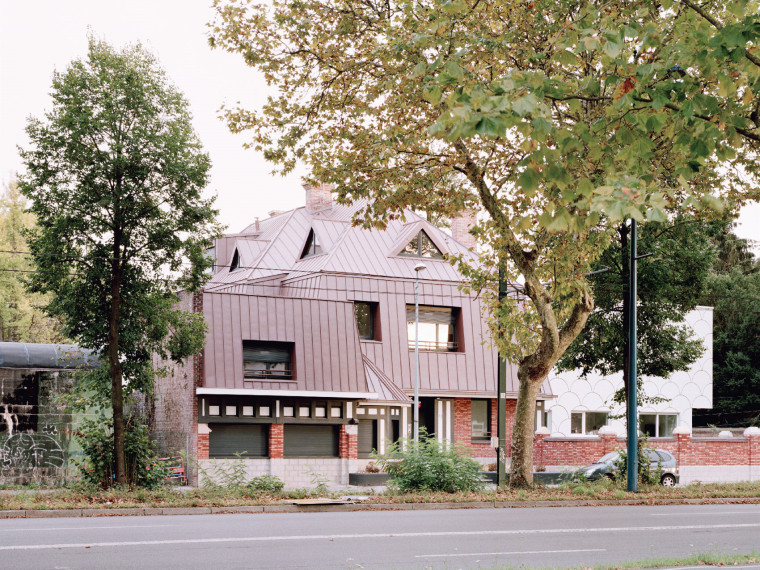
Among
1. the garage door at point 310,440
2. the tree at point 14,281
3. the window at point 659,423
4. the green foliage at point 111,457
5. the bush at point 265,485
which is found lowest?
the window at point 659,423

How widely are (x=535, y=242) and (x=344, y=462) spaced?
15638 mm

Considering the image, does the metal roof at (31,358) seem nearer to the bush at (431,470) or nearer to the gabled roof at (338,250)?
the gabled roof at (338,250)

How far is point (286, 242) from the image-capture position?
4356 centimetres

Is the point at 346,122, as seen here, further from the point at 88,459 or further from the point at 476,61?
the point at 88,459

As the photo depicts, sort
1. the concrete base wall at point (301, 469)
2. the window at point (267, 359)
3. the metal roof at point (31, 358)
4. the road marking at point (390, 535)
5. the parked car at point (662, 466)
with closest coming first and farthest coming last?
the road marking at point (390, 535) < the metal roof at point (31, 358) < the parked car at point (662, 466) < the concrete base wall at point (301, 469) < the window at point (267, 359)

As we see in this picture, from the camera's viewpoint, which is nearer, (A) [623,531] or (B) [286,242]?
(A) [623,531]

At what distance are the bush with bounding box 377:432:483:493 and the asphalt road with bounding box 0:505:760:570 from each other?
3.93 metres

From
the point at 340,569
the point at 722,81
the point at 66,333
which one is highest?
the point at 722,81

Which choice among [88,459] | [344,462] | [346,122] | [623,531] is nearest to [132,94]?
[346,122]

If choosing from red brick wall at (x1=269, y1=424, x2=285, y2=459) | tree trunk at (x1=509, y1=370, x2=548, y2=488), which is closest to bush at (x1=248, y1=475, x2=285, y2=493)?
tree trunk at (x1=509, y1=370, x2=548, y2=488)

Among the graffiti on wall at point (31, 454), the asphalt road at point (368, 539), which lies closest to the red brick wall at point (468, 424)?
the graffiti on wall at point (31, 454)

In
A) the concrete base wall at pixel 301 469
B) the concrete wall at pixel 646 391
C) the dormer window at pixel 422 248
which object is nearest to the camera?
the concrete base wall at pixel 301 469

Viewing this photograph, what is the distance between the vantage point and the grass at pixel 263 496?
741 inches

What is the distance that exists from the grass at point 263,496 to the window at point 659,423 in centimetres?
2591
